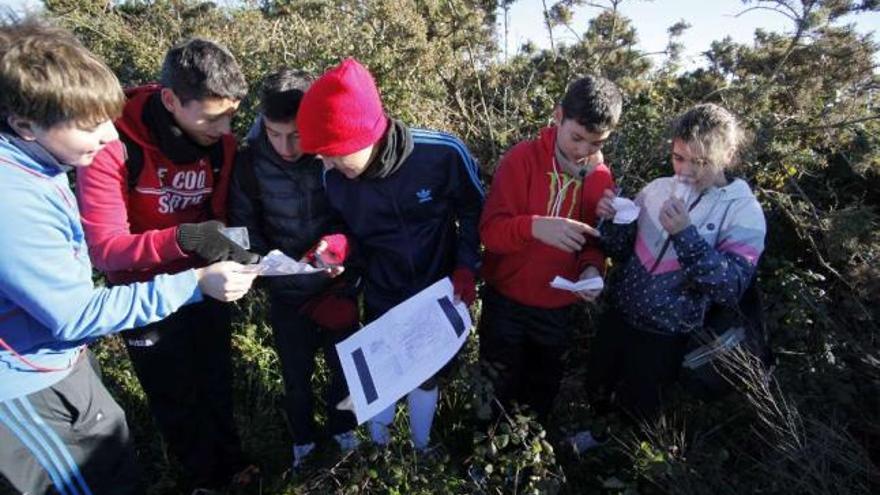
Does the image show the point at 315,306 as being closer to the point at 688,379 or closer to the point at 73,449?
the point at 73,449

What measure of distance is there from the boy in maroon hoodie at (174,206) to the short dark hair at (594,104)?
1299 millimetres

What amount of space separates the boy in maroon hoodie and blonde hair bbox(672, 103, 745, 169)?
1.76m

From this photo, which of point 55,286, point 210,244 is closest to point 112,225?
point 210,244

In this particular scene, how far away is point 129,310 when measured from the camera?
1711mm

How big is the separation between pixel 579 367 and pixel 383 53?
2.52 m

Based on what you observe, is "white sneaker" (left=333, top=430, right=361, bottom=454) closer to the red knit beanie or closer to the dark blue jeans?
the dark blue jeans

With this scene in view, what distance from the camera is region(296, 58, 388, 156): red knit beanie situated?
1934 millimetres

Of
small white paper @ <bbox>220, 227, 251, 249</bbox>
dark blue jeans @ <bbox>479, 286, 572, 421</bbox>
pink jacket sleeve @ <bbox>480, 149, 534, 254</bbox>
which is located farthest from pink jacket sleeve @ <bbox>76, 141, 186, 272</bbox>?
dark blue jeans @ <bbox>479, 286, 572, 421</bbox>

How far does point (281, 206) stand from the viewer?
232 centimetres

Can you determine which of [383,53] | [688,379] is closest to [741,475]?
[688,379]

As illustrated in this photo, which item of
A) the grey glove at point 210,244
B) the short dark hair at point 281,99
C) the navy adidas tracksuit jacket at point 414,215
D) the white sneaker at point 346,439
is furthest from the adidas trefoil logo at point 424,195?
the white sneaker at point 346,439

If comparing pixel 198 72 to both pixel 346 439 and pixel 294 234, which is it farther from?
pixel 346 439

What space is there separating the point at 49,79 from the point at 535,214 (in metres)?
1.75

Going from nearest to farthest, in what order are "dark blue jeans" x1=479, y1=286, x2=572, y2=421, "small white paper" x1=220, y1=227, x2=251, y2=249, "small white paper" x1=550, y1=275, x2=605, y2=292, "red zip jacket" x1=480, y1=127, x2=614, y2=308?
1. "small white paper" x1=220, y1=227, x2=251, y2=249
2. "small white paper" x1=550, y1=275, x2=605, y2=292
3. "red zip jacket" x1=480, y1=127, x2=614, y2=308
4. "dark blue jeans" x1=479, y1=286, x2=572, y2=421
